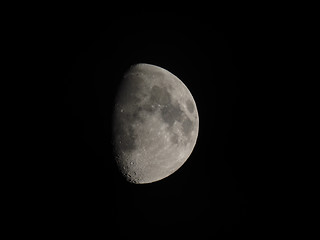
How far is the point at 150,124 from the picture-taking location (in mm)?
3277

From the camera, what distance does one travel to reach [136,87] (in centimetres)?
339

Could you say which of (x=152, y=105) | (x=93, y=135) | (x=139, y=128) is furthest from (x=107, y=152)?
(x=152, y=105)

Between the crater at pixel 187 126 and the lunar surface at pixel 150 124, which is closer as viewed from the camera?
the lunar surface at pixel 150 124

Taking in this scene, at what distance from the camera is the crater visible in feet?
11.7

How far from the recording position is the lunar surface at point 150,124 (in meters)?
3.27

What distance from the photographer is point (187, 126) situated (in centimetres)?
361

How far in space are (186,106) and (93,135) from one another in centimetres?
123

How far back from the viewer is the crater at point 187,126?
3.56 meters

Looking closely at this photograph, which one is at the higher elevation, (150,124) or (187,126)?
(187,126)

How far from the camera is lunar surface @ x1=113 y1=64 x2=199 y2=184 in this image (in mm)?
3271

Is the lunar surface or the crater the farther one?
the crater

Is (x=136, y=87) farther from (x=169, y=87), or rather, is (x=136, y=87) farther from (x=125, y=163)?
(x=125, y=163)

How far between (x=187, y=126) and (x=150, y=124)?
565 millimetres

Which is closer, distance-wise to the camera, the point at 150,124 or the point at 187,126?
the point at 150,124
